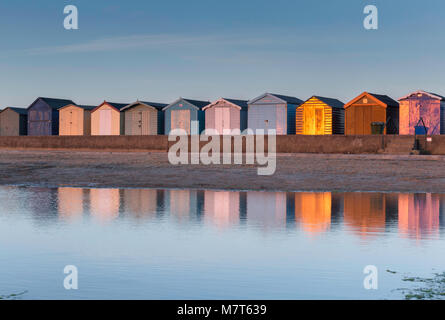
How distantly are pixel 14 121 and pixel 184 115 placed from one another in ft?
70.1

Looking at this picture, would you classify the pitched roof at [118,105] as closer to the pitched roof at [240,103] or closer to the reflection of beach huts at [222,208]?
the pitched roof at [240,103]

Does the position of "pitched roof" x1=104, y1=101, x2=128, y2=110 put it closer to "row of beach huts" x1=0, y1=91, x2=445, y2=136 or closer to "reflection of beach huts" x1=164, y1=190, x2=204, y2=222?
"row of beach huts" x1=0, y1=91, x2=445, y2=136

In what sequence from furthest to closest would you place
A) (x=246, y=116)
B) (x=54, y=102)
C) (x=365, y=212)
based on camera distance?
(x=54, y=102) < (x=246, y=116) < (x=365, y=212)

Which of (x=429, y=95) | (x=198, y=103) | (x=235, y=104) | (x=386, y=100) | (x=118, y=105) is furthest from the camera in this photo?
(x=118, y=105)

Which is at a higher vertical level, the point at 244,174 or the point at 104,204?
the point at 244,174

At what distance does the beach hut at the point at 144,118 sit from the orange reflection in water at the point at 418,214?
130 feet

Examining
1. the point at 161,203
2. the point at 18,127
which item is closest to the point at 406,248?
the point at 161,203

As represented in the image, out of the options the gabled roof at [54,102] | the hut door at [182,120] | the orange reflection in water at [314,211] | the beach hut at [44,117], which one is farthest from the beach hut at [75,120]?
the orange reflection in water at [314,211]

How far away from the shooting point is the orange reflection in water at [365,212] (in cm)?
1689

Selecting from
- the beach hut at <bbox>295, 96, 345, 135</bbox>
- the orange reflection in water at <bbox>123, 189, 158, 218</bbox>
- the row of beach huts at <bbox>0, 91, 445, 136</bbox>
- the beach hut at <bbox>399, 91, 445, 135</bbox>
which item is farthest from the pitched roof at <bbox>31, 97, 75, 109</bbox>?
the orange reflection in water at <bbox>123, 189, 158, 218</bbox>

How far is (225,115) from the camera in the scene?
199 feet

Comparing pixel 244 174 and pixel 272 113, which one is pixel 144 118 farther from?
pixel 244 174

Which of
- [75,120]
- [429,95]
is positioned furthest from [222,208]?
[75,120]
